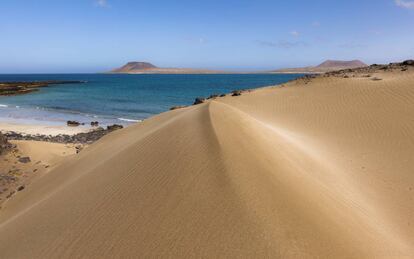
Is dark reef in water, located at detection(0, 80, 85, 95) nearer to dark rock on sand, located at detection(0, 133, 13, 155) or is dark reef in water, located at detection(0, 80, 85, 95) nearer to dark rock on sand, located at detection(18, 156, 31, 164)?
dark rock on sand, located at detection(0, 133, 13, 155)

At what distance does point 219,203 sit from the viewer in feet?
13.8

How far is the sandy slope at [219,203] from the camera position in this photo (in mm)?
3756

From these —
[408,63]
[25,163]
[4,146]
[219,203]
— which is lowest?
[25,163]

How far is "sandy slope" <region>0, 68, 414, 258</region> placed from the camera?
376 centimetres

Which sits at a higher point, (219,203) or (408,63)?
(408,63)

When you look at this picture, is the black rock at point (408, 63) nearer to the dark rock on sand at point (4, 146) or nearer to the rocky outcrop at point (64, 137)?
the rocky outcrop at point (64, 137)

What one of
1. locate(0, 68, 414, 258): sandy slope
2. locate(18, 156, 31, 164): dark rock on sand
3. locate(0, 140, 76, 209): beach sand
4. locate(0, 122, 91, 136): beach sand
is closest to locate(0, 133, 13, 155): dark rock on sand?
locate(0, 140, 76, 209): beach sand

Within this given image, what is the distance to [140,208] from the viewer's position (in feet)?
14.6

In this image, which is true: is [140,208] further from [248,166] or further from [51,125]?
[51,125]

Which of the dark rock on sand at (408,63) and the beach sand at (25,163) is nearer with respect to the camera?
the beach sand at (25,163)

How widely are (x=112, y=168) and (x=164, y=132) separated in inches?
54.9

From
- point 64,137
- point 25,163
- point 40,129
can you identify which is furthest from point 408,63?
point 40,129

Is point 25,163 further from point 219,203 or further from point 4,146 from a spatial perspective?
point 219,203

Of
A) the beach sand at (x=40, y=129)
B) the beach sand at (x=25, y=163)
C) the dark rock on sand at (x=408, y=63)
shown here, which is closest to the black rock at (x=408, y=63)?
the dark rock on sand at (x=408, y=63)
